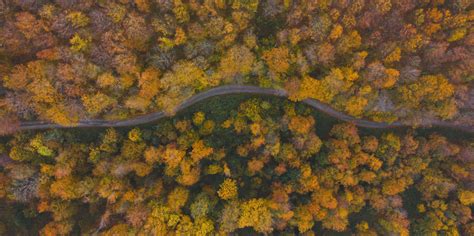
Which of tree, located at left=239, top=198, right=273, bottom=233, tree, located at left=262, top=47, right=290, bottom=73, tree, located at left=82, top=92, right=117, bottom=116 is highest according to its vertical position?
tree, located at left=262, top=47, right=290, bottom=73

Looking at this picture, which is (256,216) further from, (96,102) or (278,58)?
(96,102)

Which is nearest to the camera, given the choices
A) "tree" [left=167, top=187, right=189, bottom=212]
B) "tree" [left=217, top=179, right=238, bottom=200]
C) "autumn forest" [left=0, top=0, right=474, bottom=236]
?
"autumn forest" [left=0, top=0, right=474, bottom=236]

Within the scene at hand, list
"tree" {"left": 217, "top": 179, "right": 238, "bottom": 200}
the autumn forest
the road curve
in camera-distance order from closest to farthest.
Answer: the autumn forest → "tree" {"left": 217, "top": 179, "right": 238, "bottom": 200} → the road curve

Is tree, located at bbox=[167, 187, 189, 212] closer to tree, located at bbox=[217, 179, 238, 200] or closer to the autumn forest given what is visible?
the autumn forest

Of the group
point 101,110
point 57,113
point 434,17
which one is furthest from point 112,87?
point 434,17

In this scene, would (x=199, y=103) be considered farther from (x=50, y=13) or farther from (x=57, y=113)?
(x=50, y=13)

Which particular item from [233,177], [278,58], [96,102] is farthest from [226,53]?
[233,177]

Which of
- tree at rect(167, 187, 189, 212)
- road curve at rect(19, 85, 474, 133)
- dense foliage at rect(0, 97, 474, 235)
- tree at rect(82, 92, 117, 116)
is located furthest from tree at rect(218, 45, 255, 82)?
tree at rect(167, 187, 189, 212)

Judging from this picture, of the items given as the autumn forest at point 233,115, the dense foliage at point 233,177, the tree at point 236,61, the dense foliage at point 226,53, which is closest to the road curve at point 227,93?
the autumn forest at point 233,115
